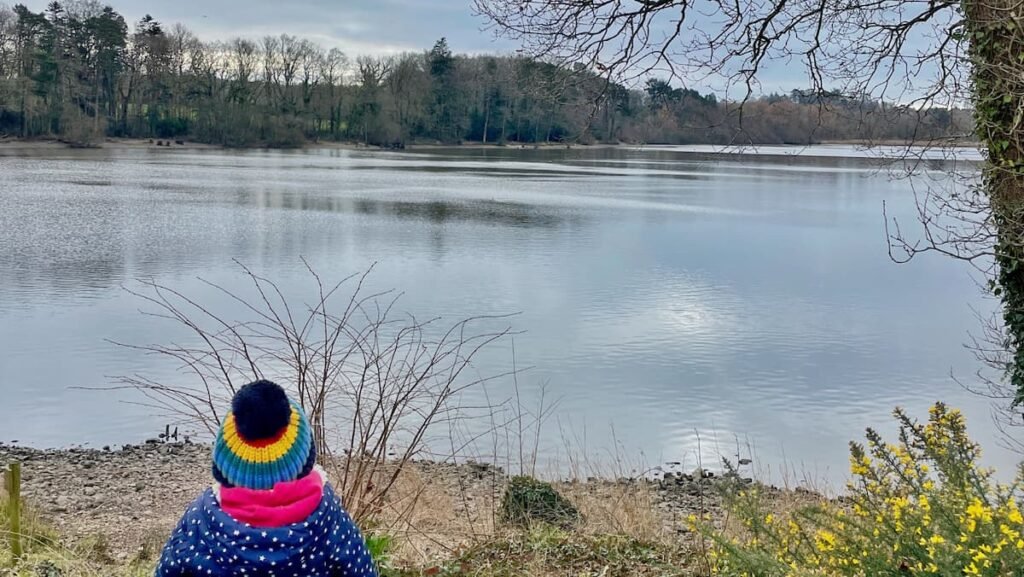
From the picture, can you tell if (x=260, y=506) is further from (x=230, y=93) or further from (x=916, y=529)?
(x=230, y=93)

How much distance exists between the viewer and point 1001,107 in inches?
216

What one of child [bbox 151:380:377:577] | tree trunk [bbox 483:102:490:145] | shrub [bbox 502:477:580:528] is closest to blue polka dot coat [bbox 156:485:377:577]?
child [bbox 151:380:377:577]

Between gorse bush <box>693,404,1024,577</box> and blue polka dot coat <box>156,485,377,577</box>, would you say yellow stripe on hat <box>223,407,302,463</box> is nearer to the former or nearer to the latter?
blue polka dot coat <box>156,485,377,577</box>

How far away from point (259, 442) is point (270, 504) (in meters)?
0.15

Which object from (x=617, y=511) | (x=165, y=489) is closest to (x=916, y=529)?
(x=617, y=511)

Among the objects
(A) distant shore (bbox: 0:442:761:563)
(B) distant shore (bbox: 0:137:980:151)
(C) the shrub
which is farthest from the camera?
(B) distant shore (bbox: 0:137:980:151)

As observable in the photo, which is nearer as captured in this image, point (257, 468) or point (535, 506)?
point (257, 468)

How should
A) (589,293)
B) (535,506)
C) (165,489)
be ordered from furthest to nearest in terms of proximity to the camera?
1. (589,293)
2. (165,489)
3. (535,506)

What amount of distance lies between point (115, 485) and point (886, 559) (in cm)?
741

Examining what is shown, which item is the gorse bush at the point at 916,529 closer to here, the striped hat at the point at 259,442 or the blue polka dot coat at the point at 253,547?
the blue polka dot coat at the point at 253,547

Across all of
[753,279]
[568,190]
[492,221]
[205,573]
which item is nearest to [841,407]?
[753,279]

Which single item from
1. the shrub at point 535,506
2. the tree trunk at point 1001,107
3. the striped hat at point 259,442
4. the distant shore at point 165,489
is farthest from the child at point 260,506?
the tree trunk at point 1001,107

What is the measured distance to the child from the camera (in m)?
2.08

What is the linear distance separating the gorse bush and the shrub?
2.43m
